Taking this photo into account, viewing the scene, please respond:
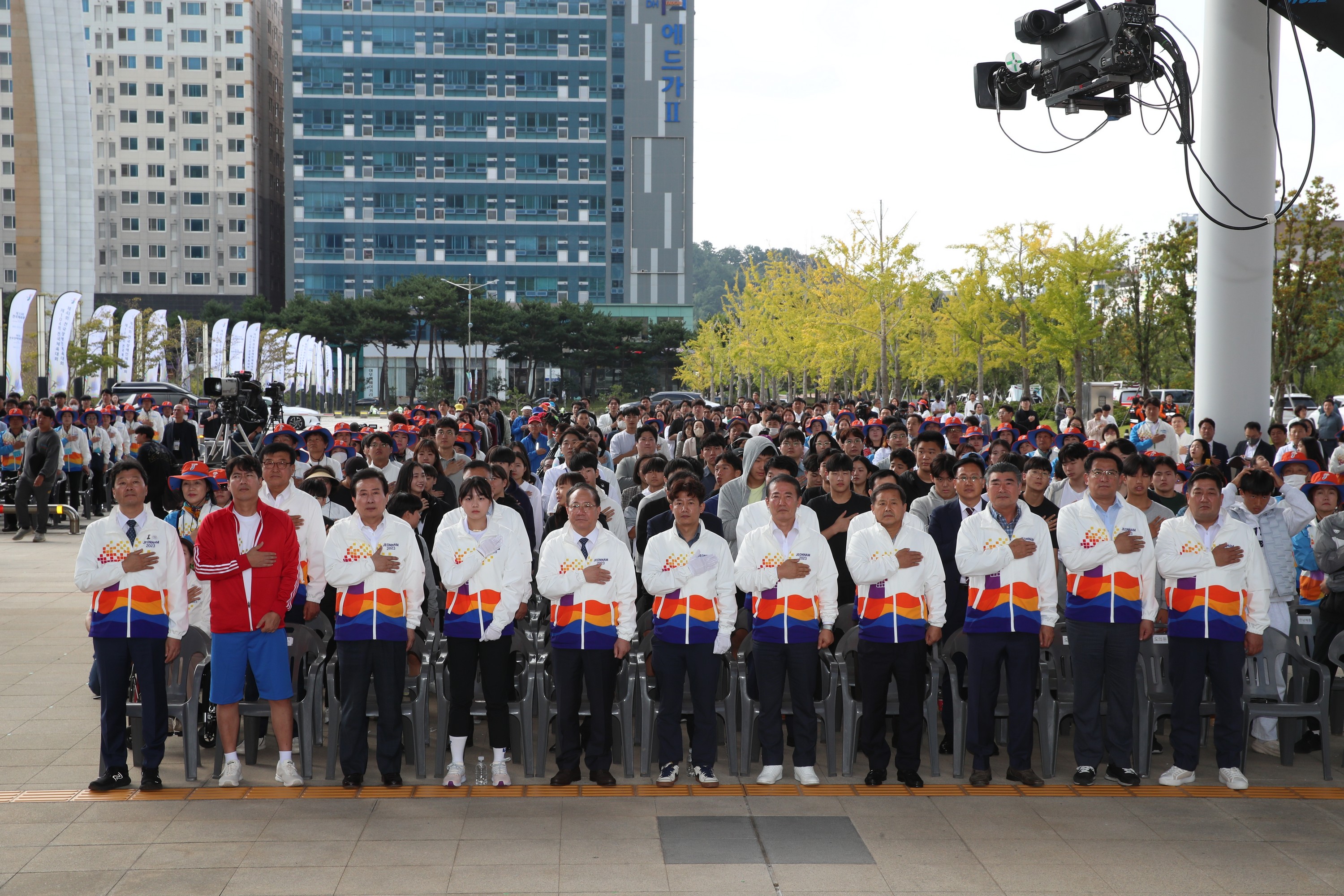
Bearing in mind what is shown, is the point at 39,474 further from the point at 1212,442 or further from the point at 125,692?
the point at 1212,442

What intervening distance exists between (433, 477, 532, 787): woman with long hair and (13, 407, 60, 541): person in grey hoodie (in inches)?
474

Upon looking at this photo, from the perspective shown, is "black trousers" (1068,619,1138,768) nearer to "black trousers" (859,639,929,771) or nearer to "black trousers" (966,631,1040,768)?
"black trousers" (966,631,1040,768)

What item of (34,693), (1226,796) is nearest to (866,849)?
(1226,796)

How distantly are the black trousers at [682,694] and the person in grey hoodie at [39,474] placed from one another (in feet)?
42.0

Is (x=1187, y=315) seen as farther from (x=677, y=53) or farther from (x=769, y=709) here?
(x=677, y=53)

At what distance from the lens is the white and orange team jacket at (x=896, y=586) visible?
6590mm

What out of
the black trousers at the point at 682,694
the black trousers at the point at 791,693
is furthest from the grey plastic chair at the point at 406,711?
the black trousers at the point at 791,693

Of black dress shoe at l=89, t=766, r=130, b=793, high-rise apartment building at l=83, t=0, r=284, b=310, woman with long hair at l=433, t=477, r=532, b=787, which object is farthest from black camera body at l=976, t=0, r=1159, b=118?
high-rise apartment building at l=83, t=0, r=284, b=310

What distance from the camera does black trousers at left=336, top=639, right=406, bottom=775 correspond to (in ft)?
21.4

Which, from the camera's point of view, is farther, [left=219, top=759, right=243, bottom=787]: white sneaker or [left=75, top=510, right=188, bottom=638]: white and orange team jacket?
[left=219, top=759, right=243, bottom=787]: white sneaker

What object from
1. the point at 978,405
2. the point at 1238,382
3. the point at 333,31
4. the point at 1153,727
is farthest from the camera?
the point at 333,31

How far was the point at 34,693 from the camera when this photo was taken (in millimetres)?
8469

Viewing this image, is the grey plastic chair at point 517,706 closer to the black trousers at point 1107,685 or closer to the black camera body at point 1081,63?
the black trousers at point 1107,685

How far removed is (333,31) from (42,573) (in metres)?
84.8
